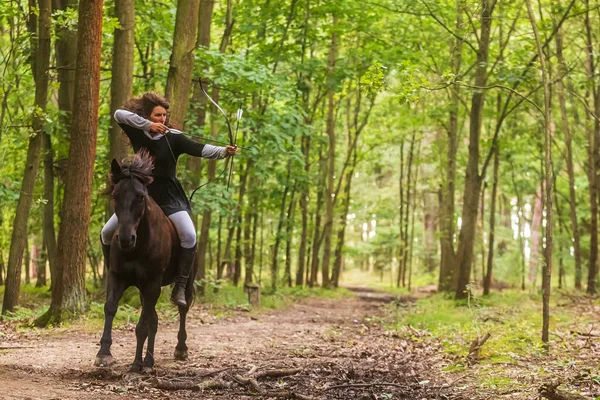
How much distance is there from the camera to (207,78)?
51.1 feet

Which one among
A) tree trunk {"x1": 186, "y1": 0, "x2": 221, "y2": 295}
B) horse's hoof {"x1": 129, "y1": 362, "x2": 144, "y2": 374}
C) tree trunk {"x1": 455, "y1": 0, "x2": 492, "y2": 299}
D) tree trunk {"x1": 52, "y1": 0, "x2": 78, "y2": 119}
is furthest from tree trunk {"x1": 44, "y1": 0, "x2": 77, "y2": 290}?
tree trunk {"x1": 455, "y1": 0, "x2": 492, "y2": 299}

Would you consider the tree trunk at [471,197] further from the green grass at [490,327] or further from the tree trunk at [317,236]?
the tree trunk at [317,236]

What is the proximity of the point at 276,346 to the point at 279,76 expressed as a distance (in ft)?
29.1

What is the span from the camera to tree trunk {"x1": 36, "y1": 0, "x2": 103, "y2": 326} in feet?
36.0

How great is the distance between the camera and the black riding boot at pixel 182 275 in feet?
26.6

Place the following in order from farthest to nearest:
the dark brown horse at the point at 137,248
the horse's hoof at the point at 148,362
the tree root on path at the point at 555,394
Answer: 1. the horse's hoof at the point at 148,362
2. the dark brown horse at the point at 137,248
3. the tree root on path at the point at 555,394

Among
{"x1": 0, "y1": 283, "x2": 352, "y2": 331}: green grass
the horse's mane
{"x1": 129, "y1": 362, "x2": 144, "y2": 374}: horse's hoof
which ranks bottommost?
{"x1": 0, "y1": 283, "x2": 352, "y2": 331}: green grass

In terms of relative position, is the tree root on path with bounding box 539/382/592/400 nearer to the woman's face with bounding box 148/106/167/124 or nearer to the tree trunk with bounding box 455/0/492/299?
the woman's face with bounding box 148/106/167/124

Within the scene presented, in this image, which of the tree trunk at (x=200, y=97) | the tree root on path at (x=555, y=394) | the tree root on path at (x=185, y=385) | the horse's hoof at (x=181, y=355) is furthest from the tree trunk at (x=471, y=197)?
the tree root on path at (x=555, y=394)

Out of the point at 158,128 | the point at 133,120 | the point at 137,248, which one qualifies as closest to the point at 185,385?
the point at 137,248

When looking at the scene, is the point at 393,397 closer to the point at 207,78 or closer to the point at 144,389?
the point at 144,389

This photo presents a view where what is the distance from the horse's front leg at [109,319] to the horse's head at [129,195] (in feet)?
2.26

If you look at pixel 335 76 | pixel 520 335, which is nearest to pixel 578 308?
pixel 520 335

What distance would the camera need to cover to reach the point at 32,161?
42.4ft
